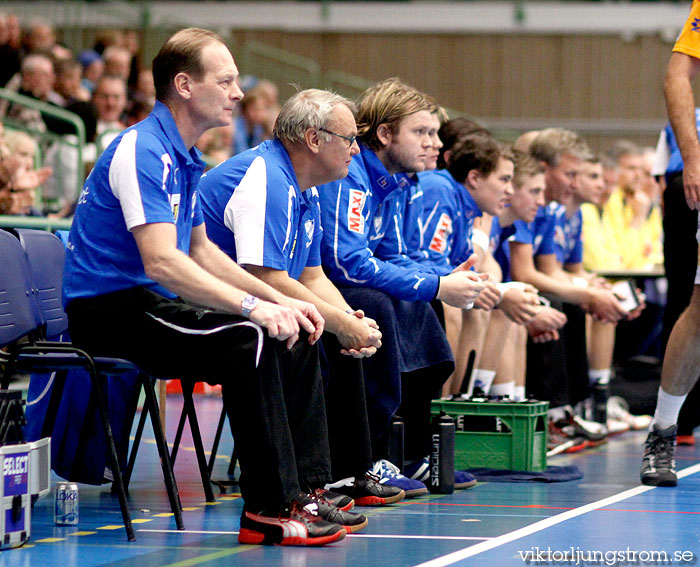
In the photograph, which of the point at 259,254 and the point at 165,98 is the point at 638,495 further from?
the point at 165,98

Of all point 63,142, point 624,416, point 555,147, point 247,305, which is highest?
point 63,142

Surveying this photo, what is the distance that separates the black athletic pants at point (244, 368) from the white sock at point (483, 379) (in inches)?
86.1

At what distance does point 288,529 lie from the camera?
3061 mm

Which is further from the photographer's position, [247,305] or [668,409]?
[668,409]

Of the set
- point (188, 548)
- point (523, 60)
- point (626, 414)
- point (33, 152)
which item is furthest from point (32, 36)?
point (523, 60)

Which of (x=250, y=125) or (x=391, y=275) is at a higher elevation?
(x=250, y=125)

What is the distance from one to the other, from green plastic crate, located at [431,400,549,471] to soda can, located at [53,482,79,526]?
5.70 ft

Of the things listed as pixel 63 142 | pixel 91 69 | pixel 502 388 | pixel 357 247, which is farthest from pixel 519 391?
pixel 91 69

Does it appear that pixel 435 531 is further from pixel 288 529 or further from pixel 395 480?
pixel 395 480

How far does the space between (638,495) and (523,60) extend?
47.2ft

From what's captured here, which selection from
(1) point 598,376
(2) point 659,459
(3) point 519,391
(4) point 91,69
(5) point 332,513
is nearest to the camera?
(5) point 332,513

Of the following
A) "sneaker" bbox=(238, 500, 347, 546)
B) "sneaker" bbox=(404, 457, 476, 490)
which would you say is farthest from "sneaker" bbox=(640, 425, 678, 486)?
"sneaker" bbox=(238, 500, 347, 546)

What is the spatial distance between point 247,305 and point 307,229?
0.71 m

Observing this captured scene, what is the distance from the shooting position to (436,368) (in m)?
4.33
